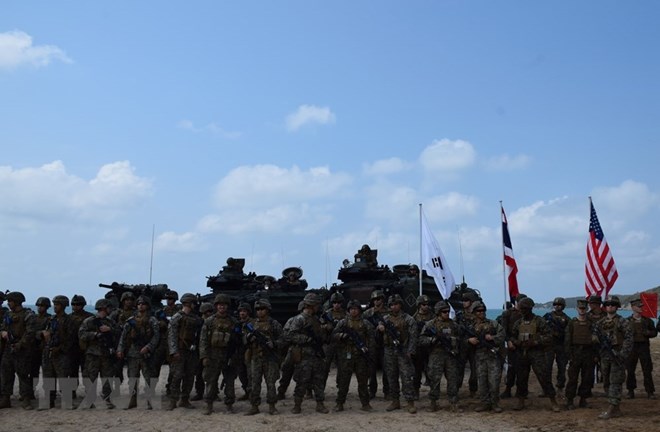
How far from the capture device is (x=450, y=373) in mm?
11617

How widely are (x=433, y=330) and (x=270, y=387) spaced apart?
3094mm

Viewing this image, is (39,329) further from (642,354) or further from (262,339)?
(642,354)

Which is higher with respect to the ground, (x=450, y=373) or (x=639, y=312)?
(x=639, y=312)

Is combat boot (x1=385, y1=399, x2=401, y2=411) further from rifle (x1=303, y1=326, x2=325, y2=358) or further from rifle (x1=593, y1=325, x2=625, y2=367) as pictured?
rifle (x1=593, y1=325, x2=625, y2=367)

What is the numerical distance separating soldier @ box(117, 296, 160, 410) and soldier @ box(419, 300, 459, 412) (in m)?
5.06

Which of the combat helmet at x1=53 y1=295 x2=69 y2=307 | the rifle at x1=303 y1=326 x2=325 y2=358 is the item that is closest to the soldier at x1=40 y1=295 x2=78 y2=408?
the combat helmet at x1=53 y1=295 x2=69 y2=307

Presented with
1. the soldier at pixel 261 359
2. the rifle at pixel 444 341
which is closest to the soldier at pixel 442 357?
the rifle at pixel 444 341

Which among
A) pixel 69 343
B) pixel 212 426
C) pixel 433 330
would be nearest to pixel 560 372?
pixel 433 330

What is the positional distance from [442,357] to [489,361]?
824 millimetres

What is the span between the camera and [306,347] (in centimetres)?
1157

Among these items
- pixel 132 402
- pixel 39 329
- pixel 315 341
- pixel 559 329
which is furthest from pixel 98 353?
pixel 559 329

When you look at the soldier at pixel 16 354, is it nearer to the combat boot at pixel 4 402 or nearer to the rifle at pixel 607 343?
the combat boot at pixel 4 402

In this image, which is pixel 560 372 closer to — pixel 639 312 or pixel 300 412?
pixel 639 312

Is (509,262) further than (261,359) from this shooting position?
Yes
